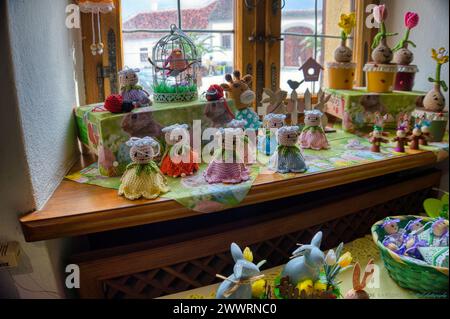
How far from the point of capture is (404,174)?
4.61 feet

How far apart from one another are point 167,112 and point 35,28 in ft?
1.17

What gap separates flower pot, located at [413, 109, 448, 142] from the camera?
4.31 ft

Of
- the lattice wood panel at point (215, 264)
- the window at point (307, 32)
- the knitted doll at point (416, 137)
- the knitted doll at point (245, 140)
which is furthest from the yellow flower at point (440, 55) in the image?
the knitted doll at point (245, 140)

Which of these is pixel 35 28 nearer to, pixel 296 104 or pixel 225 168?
pixel 225 168

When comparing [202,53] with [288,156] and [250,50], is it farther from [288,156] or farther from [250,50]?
[288,156]

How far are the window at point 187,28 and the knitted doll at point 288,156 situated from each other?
35cm

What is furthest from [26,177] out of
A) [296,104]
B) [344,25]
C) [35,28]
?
[344,25]

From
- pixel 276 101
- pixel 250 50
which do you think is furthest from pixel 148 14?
pixel 276 101

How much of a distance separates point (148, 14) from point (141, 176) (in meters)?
0.57

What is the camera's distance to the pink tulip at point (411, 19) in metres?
1.31

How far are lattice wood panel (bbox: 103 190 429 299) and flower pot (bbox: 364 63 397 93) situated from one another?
0.41 metres

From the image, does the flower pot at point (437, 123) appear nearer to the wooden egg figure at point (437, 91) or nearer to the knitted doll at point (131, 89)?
the wooden egg figure at point (437, 91)

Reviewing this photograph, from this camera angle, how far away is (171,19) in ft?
4.06

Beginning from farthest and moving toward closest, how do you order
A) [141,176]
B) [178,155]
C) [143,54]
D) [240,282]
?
[143,54], [178,155], [141,176], [240,282]
